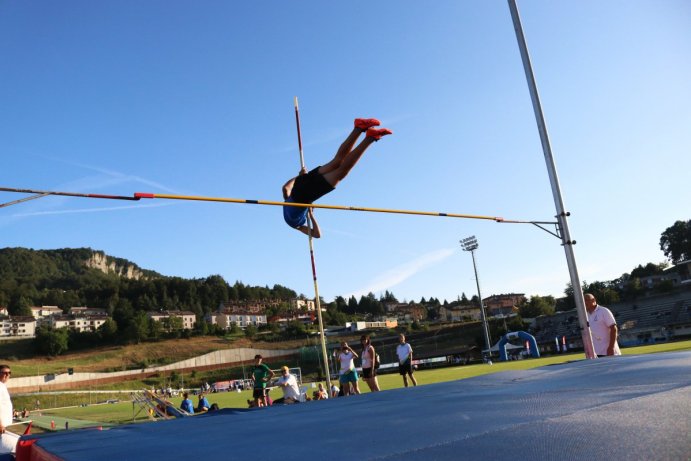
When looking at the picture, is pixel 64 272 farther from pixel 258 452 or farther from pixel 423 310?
pixel 258 452

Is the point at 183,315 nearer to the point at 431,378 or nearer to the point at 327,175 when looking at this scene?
the point at 431,378

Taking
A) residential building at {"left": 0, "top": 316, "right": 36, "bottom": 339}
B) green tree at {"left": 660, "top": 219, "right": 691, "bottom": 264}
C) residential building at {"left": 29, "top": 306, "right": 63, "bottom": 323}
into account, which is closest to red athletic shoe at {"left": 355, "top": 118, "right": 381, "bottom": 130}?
green tree at {"left": 660, "top": 219, "right": 691, "bottom": 264}

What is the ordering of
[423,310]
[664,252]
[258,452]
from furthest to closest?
[423,310] → [664,252] → [258,452]

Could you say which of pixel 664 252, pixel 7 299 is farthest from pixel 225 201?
pixel 7 299

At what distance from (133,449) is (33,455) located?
0.74 m

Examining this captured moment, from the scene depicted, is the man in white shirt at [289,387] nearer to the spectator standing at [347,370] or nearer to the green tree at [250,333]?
the spectator standing at [347,370]

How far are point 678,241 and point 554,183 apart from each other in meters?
74.0

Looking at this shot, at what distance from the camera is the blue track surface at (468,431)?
1282 mm

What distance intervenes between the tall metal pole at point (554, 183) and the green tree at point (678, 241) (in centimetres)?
7293

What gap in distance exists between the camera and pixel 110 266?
158 m

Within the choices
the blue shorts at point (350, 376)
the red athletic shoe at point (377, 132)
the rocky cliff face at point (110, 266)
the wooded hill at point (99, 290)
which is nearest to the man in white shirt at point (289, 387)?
the blue shorts at point (350, 376)

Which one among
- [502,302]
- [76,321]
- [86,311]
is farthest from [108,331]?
[502,302]

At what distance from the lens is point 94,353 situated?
197ft

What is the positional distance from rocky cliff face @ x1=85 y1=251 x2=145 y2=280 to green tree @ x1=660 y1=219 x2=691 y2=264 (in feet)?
423
